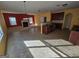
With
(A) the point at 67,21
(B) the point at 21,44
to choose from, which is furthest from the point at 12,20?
(B) the point at 21,44

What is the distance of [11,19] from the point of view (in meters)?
15.7

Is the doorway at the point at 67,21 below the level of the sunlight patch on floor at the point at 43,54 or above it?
above

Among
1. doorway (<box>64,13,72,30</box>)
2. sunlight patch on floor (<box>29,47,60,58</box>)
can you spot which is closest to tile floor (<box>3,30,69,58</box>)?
sunlight patch on floor (<box>29,47,60,58</box>)

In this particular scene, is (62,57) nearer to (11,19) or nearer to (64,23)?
Result: (64,23)

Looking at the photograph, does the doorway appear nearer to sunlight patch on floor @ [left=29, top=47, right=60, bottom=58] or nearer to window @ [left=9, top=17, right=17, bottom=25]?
sunlight patch on floor @ [left=29, top=47, right=60, bottom=58]

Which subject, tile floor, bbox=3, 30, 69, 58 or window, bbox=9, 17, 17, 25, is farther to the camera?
window, bbox=9, 17, 17, 25

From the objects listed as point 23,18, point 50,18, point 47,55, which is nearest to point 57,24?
point 50,18

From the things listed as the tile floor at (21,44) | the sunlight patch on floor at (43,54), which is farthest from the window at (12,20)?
the sunlight patch on floor at (43,54)

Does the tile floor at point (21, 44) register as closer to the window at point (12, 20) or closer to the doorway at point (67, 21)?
the doorway at point (67, 21)

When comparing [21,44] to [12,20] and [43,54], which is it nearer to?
[43,54]

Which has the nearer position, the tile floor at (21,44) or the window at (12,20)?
the tile floor at (21,44)

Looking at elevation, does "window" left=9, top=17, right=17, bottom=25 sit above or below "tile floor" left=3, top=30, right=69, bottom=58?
above

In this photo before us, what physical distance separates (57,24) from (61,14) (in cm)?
144

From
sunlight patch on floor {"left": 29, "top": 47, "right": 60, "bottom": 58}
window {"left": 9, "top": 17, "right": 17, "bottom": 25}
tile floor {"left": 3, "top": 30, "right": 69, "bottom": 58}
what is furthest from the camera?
window {"left": 9, "top": 17, "right": 17, "bottom": 25}
